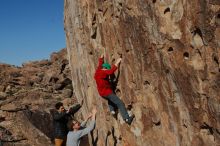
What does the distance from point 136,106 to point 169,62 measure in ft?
11.1

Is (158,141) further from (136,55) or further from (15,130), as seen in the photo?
(15,130)

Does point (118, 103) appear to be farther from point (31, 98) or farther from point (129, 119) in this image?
point (31, 98)

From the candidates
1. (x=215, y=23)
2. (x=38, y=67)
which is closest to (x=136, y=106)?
(x=215, y=23)

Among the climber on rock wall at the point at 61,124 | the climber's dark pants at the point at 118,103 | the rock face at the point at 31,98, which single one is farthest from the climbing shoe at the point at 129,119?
the rock face at the point at 31,98

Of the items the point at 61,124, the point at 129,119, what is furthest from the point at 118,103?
the point at 61,124

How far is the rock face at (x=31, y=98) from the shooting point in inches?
1277

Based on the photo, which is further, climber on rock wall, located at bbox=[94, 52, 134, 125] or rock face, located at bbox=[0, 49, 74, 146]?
rock face, located at bbox=[0, 49, 74, 146]

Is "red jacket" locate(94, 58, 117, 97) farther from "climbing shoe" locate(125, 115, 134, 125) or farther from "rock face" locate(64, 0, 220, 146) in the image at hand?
"climbing shoe" locate(125, 115, 134, 125)

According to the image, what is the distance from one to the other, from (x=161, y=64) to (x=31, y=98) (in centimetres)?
3053

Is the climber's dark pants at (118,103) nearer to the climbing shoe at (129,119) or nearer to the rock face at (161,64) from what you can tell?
the climbing shoe at (129,119)

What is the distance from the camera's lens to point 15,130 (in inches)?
1321

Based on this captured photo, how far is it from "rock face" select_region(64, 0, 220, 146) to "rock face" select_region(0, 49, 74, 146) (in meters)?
14.2

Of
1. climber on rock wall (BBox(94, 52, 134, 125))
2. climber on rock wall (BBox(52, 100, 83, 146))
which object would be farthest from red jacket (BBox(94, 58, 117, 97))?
climber on rock wall (BBox(52, 100, 83, 146))

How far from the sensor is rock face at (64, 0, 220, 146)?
40.4 ft
